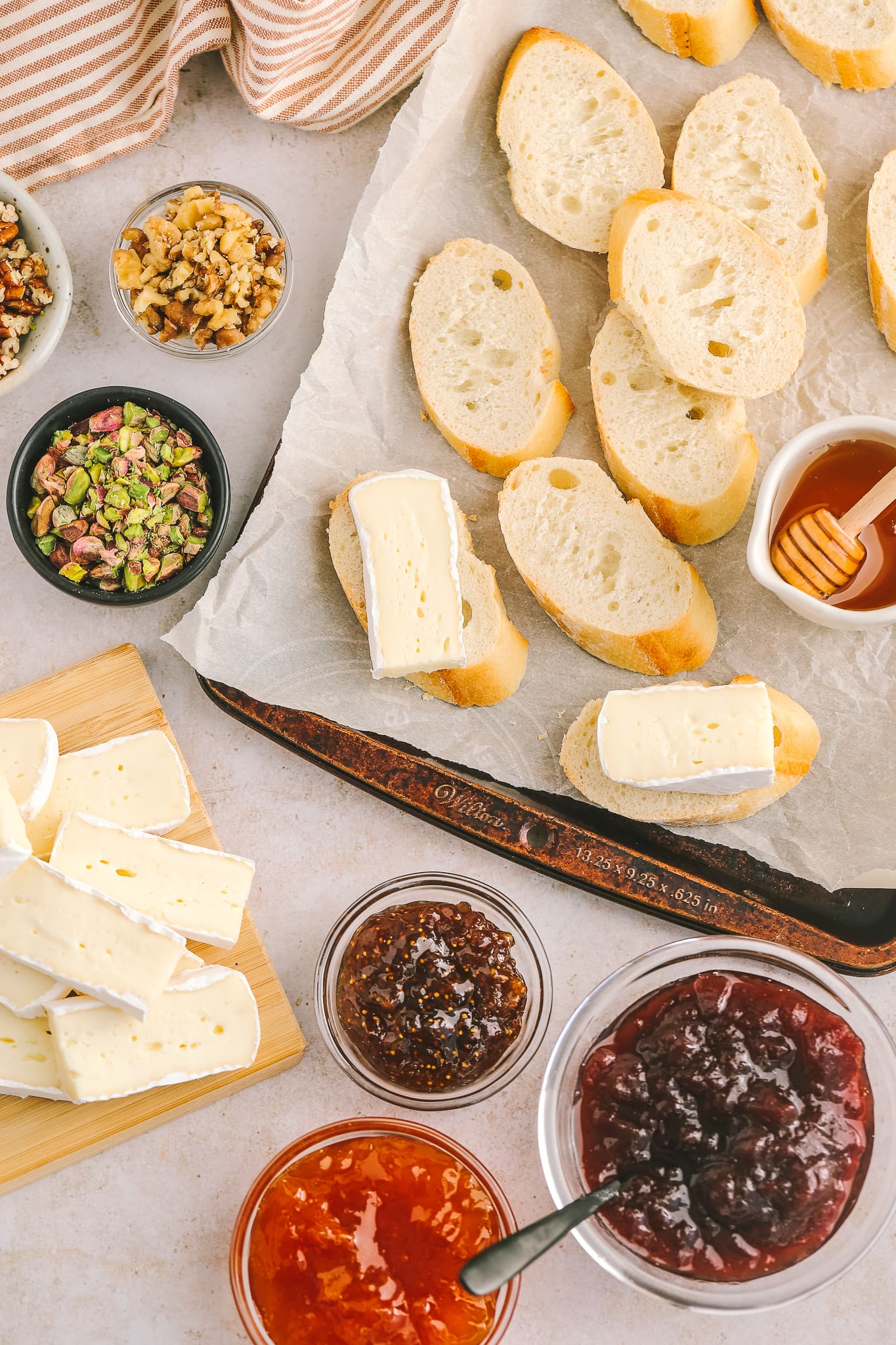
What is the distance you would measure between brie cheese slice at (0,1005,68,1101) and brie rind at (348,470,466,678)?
36.6 inches

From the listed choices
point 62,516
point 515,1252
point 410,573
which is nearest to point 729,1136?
point 515,1252

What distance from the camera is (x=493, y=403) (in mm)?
2252

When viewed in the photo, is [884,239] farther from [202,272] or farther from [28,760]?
[28,760]

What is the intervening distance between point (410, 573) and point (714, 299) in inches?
32.6

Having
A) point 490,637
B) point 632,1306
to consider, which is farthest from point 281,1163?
point 490,637

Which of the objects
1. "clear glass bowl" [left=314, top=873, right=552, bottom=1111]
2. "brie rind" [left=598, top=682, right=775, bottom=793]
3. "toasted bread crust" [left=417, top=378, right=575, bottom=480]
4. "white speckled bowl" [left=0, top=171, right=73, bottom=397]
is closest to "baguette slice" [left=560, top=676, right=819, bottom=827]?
"brie rind" [left=598, top=682, right=775, bottom=793]

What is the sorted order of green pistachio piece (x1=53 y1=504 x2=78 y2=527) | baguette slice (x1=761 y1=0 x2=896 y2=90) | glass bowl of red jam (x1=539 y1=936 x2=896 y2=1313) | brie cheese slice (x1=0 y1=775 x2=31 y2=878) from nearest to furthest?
glass bowl of red jam (x1=539 y1=936 x2=896 y2=1313)
brie cheese slice (x1=0 y1=775 x2=31 y2=878)
green pistachio piece (x1=53 y1=504 x2=78 y2=527)
baguette slice (x1=761 y1=0 x2=896 y2=90)

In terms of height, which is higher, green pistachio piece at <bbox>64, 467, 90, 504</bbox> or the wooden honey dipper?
the wooden honey dipper

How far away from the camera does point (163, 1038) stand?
2.09m

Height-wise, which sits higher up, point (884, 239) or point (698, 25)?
point (698, 25)

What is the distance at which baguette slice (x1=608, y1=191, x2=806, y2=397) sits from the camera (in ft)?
7.21

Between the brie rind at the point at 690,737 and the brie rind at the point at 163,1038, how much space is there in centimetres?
83

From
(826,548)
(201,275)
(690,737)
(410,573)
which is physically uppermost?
(201,275)

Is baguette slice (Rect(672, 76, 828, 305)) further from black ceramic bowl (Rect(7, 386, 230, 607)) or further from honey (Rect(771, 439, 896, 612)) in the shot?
black ceramic bowl (Rect(7, 386, 230, 607))
